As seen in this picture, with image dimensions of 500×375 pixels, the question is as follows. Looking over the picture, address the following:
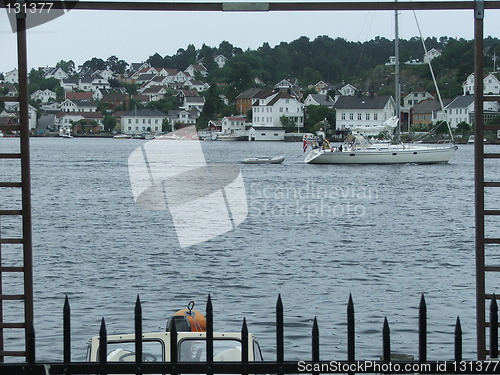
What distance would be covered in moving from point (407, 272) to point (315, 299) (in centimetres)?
544

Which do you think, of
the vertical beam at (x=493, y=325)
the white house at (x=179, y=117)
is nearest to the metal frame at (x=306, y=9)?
the vertical beam at (x=493, y=325)

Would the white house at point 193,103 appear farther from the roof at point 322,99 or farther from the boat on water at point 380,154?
the boat on water at point 380,154

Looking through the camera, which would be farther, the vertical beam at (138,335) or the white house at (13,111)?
the white house at (13,111)

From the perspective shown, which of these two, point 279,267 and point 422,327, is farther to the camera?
point 279,267

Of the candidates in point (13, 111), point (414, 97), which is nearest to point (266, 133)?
point (414, 97)

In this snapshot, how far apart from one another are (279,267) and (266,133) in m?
134

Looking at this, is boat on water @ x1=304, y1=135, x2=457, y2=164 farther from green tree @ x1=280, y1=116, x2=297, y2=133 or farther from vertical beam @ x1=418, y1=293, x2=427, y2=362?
green tree @ x1=280, y1=116, x2=297, y2=133

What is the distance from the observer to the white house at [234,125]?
6462 inches

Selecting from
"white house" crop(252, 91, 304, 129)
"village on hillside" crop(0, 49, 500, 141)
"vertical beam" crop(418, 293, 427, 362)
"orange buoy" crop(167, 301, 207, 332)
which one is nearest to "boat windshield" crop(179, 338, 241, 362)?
"orange buoy" crop(167, 301, 207, 332)

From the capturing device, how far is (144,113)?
6850 inches

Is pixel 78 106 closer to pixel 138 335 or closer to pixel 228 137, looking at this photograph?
pixel 228 137

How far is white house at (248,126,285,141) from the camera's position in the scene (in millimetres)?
156750

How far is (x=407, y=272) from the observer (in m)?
25.2

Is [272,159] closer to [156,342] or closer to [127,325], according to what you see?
[127,325]
